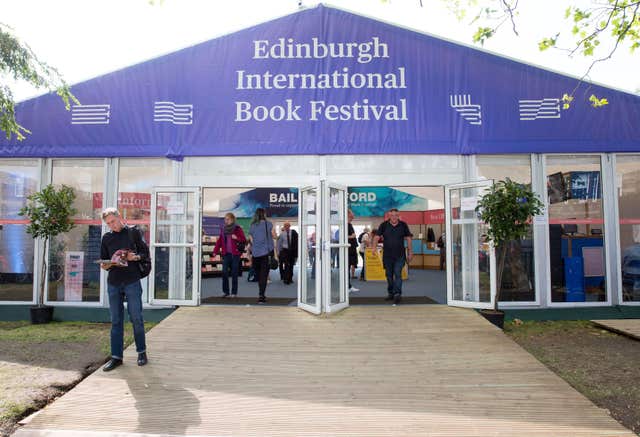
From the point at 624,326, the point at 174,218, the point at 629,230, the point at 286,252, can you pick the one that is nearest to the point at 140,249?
the point at 174,218

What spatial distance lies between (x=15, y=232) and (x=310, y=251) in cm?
523

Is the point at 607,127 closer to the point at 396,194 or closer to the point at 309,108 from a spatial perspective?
the point at 309,108

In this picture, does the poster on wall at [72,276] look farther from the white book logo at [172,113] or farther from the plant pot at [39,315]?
the white book logo at [172,113]

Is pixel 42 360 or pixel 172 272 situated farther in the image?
pixel 172 272

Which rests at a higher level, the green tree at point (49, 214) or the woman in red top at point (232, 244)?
the green tree at point (49, 214)

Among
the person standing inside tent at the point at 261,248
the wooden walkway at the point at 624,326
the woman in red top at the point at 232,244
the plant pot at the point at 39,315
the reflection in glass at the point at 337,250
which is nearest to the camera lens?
the wooden walkway at the point at 624,326

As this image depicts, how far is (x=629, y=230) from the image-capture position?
738 centimetres

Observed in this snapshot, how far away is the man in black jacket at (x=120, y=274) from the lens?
4.43m

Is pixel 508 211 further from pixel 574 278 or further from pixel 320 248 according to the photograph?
pixel 320 248

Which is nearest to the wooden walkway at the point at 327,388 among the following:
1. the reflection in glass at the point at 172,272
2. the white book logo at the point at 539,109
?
the reflection in glass at the point at 172,272

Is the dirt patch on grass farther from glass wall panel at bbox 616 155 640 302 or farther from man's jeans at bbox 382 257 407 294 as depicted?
man's jeans at bbox 382 257 407 294

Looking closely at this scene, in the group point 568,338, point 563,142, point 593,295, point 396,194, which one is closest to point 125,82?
point 563,142

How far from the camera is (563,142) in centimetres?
730

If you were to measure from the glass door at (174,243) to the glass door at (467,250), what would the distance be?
13.9 feet
